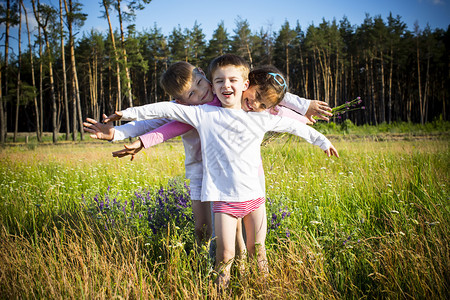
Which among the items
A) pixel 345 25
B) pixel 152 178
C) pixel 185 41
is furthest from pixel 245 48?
pixel 152 178

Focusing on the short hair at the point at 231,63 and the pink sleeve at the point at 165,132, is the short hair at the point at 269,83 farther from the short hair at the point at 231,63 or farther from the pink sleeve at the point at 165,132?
the pink sleeve at the point at 165,132

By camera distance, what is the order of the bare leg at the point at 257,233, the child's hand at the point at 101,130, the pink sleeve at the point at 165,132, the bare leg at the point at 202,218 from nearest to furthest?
the child's hand at the point at 101,130, the pink sleeve at the point at 165,132, the bare leg at the point at 257,233, the bare leg at the point at 202,218

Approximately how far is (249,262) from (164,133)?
3.52 feet

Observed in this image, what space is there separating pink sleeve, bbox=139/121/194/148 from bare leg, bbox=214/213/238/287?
62 cm

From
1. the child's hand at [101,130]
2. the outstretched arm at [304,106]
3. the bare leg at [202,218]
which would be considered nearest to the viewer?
the child's hand at [101,130]

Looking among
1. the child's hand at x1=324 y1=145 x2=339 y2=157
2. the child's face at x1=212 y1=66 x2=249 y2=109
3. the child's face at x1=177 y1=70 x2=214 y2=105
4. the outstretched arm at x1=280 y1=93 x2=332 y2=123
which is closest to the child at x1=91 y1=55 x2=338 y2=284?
the child's face at x1=212 y1=66 x2=249 y2=109

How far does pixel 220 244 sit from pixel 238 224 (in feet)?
0.77

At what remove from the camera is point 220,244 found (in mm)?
1763

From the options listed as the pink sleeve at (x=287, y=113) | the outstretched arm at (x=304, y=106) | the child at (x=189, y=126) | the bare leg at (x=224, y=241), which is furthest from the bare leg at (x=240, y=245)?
the outstretched arm at (x=304, y=106)

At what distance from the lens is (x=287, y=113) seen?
7.13 feet

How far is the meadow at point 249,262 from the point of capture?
1.74 metres

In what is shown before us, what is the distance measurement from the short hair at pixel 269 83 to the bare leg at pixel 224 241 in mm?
→ 869

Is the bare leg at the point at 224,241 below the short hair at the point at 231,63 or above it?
below

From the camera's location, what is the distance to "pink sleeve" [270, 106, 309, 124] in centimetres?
211
